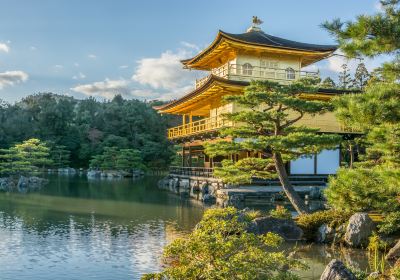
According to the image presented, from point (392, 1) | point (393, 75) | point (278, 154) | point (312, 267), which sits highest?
point (392, 1)

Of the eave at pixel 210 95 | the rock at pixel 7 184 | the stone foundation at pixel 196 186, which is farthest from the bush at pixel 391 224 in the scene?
the rock at pixel 7 184

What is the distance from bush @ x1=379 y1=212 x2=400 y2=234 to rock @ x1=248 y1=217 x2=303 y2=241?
7.12 ft

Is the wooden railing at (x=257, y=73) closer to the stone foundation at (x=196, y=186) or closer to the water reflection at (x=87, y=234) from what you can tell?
the stone foundation at (x=196, y=186)

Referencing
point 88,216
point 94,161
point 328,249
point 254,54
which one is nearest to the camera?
point 328,249

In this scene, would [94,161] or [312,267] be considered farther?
[94,161]

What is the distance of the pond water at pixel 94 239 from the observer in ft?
29.6

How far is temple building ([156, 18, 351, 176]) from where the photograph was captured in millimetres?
23078

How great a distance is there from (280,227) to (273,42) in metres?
16.0

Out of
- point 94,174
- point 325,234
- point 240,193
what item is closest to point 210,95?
point 240,193

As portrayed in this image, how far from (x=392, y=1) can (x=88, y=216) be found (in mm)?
12837

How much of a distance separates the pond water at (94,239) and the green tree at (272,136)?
95.3 inches

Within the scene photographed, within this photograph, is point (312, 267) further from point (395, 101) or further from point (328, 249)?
point (395, 101)

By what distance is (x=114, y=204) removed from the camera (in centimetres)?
2000

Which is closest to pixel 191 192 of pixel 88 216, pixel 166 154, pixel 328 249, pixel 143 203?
pixel 143 203
